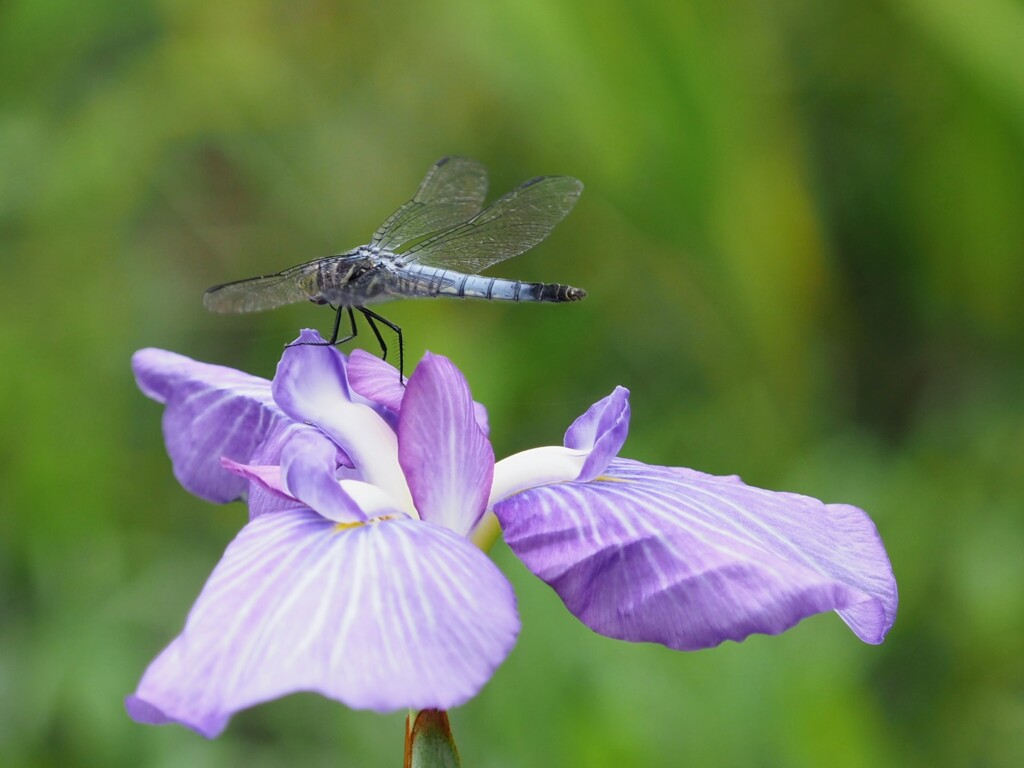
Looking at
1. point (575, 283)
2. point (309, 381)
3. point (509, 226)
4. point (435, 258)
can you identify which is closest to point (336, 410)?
point (309, 381)

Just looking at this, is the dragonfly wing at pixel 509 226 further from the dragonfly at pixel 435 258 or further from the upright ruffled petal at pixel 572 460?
the upright ruffled petal at pixel 572 460

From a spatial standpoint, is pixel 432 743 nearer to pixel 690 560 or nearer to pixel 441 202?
pixel 690 560

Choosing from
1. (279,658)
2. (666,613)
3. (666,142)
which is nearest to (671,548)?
(666,613)

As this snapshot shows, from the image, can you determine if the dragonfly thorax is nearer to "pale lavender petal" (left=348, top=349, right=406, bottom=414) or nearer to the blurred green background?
"pale lavender petal" (left=348, top=349, right=406, bottom=414)

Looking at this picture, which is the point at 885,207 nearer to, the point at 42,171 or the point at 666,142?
the point at 666,142

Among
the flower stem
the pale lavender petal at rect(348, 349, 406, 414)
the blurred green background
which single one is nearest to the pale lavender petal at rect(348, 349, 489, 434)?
the pale lavender petal at rect(348, 349, 406, 414)

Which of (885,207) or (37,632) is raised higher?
(885,207)

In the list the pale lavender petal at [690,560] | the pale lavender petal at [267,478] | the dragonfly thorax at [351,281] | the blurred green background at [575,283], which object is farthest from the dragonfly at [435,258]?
the blurred green background at [575,283]
